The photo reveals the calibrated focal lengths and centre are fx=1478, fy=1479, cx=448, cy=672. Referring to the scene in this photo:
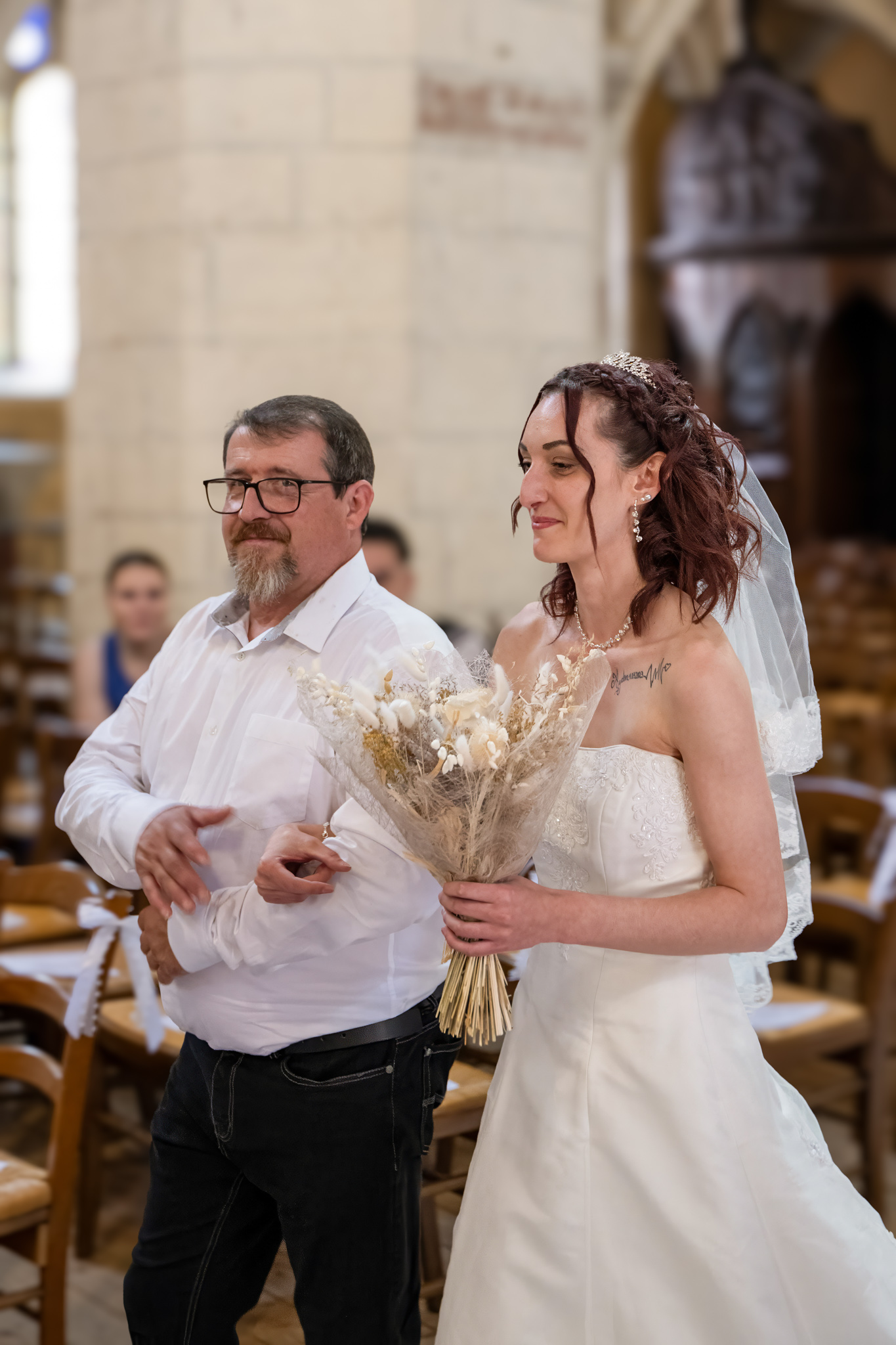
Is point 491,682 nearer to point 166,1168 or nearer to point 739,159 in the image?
point 166,1168

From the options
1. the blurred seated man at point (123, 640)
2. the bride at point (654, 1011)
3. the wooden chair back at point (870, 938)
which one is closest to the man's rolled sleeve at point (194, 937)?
the bride at point (654, 1011)

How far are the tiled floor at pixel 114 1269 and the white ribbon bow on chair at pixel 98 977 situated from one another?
53 cm

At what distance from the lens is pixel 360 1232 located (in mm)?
1925

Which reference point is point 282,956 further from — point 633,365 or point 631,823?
point 633,365

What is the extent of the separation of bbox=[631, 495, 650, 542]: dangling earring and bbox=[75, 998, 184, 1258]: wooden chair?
5.46 feet

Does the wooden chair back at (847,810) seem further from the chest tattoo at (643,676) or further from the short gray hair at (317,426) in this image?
the short gray hair at (317,426)

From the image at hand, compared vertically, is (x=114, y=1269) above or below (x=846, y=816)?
below

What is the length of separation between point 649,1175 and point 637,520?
0.85 m

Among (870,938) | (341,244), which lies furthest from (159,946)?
(341,244)

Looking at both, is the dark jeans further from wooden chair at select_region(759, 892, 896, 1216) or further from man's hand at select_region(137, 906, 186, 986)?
wooden chair at select_region(759, 892, 896, 1216)

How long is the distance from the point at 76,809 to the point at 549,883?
2.20 ft

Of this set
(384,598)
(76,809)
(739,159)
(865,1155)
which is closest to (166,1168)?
(76,809)

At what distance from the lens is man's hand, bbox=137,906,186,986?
1.96 metres

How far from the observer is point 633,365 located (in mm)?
2029
